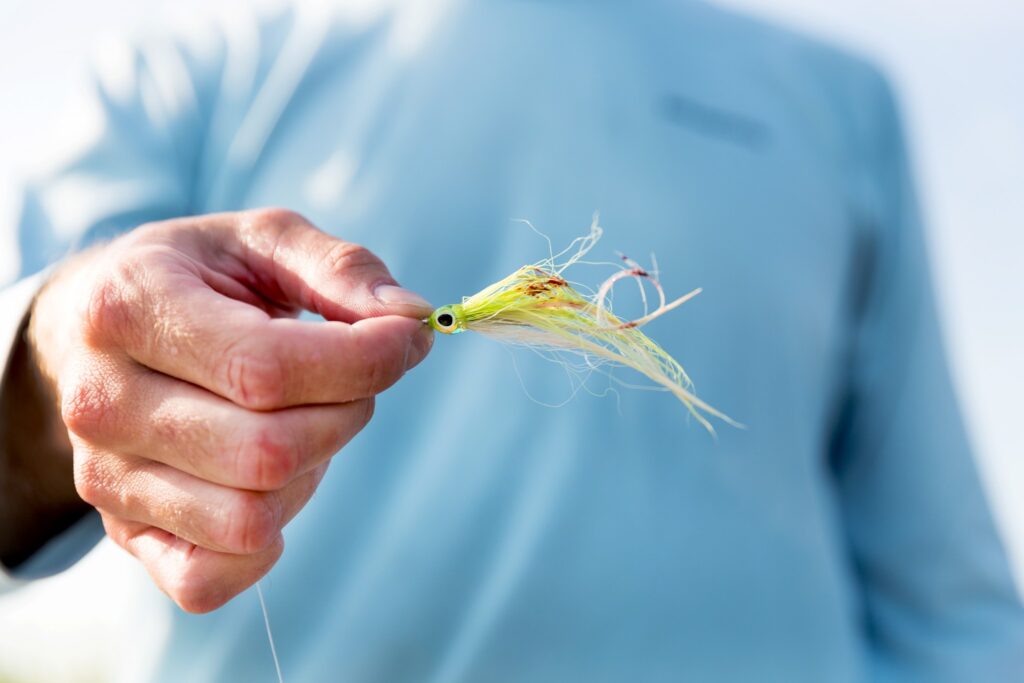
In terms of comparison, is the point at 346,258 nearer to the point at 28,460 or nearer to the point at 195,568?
the point at 195,568

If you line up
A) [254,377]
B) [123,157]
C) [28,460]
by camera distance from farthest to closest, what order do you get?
[123,157], [28,460], [254,377]

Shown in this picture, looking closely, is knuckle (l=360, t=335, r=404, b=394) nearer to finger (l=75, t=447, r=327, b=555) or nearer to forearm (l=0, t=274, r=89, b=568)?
finger (l=75, t=447, r=327, b=555)

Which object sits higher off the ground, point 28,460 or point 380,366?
point 380,366

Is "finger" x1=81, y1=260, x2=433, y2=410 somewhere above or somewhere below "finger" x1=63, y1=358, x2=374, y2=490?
above

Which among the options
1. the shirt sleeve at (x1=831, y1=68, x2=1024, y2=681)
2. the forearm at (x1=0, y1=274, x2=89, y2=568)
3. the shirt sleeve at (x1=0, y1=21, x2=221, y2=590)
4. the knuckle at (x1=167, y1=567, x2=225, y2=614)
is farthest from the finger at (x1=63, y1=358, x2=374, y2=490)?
the shirt sleeve at (x1=831, y1=68, x2=1024, y2=681)

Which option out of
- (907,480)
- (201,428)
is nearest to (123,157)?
(201,428)
